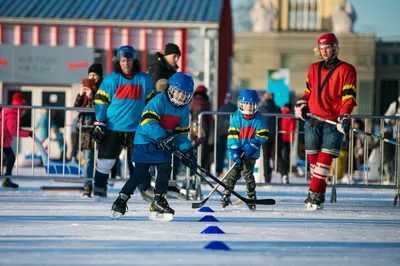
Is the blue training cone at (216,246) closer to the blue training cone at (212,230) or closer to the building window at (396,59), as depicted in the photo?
the blue training cone at (212,230)

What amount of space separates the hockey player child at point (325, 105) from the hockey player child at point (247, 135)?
47cm

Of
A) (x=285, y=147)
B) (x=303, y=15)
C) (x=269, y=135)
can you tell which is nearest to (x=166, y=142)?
(x=269, y=135)

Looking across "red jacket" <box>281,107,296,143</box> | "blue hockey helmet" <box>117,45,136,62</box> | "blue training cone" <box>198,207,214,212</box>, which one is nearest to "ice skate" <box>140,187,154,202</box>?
"blue training cone" <box>198,207,214,212</box>

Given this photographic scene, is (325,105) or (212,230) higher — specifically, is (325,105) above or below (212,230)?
above

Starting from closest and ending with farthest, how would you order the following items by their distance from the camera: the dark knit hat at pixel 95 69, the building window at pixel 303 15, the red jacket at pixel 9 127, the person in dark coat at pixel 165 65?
the person in dark coat at pixel 165 65, the dark knit hat at pixel 95 69, the red jacket at pixel 9 127, the building window at pixel 303 15

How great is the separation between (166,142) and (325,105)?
238cm

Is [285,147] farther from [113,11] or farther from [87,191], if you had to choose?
[113,11]

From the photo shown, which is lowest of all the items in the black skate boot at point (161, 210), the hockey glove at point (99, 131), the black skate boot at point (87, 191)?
the black skate boot at point (87, 191)

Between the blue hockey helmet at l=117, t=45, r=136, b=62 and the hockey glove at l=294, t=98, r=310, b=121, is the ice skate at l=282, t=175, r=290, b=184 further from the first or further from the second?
the blue hockey helmet at l=117, t=45, r=136, b=62

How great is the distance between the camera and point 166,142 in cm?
834

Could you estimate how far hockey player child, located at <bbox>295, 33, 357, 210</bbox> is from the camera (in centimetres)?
988

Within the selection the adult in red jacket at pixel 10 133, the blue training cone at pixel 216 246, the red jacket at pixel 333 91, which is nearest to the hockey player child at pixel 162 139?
the red jacket at pixel 333 91

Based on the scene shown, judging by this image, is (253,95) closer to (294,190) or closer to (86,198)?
(86,198)

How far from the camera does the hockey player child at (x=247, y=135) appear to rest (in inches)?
402
